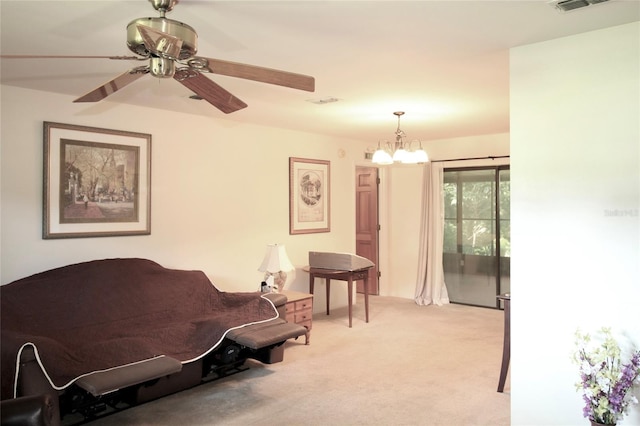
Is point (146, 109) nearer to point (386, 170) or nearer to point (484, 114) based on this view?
point (484, 114)

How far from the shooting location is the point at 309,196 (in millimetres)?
6070

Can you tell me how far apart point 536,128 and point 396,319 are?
12.0ft

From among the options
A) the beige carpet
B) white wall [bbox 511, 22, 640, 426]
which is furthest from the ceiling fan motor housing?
the beige carpet

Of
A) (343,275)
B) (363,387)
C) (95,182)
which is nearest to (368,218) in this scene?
(343,275)

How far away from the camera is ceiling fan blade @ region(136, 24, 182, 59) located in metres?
1.69

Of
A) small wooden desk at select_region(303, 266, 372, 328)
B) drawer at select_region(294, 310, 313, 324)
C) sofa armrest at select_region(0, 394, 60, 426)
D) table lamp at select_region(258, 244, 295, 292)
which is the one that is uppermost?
table lamp at select_region(258, 244, 295, 292)

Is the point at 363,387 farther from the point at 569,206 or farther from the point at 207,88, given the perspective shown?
the point at 207,88

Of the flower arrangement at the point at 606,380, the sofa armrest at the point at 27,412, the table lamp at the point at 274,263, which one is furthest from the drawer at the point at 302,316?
the sofa armrest at the point at 27,412

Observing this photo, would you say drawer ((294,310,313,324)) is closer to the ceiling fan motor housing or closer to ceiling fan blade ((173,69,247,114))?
ceiling fan blade ((173,69,247,114))

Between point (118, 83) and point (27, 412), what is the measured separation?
1.50 meters

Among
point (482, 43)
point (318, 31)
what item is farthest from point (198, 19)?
point (482, 43)

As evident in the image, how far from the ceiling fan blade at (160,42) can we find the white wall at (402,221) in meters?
5.51

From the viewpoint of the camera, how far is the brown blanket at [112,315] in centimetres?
295

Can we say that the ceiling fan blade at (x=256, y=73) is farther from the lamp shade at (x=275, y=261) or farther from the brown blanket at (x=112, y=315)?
the lamp shade at (x=275, y=261)
